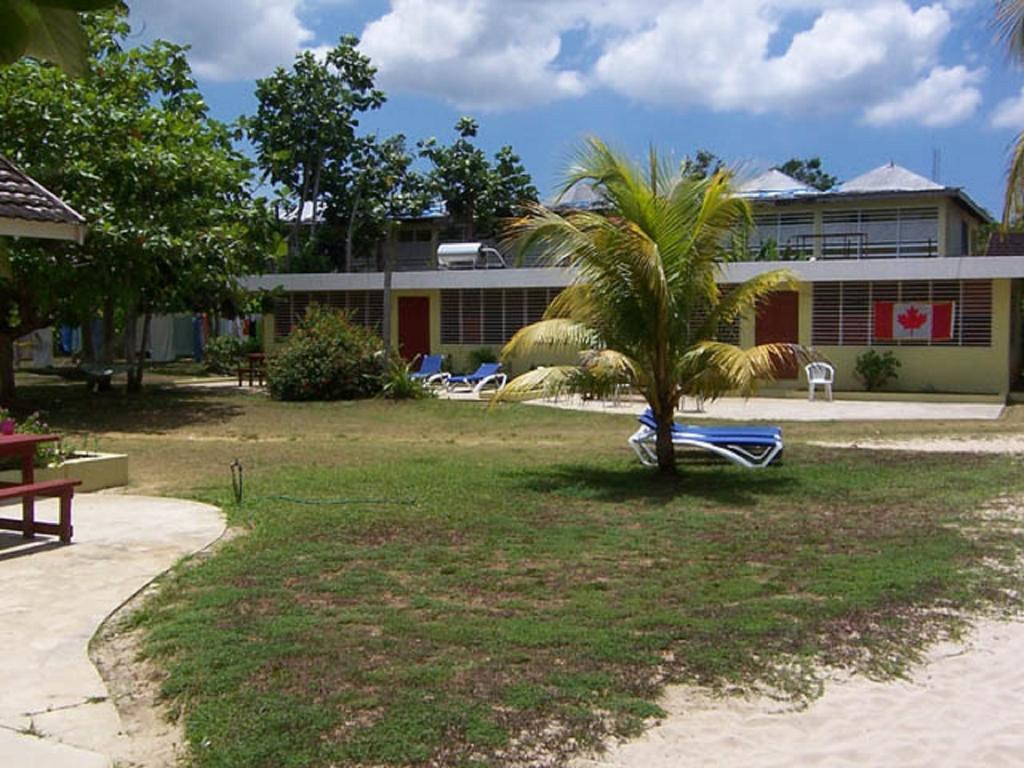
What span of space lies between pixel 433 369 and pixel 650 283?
17122mm

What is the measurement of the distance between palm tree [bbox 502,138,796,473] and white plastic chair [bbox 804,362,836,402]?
1190 cm

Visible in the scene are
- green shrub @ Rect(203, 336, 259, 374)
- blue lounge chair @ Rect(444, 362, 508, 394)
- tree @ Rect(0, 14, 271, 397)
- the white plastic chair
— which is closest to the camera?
tree @ Rect(0, 14, 271, 397)

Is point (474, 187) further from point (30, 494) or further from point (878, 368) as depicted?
point (30, 494)

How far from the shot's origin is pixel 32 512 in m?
8.39

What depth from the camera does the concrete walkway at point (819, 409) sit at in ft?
63.9


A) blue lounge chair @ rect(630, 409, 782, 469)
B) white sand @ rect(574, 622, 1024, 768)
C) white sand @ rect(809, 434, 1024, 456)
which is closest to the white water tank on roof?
white sand @ rect(809, 434, 1024, 456)

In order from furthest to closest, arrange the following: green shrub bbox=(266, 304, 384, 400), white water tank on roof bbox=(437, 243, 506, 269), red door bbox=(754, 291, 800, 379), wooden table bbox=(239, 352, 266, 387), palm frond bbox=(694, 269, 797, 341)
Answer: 1. white water tank on roof bbox=(437, 243, 506, 269)
2. wooden table bbox=(239, 352, 266, 387)
3. red door bbox=(754, 291, 800, 379)
4. green shrub bbox=(266, 304, 384, 400)
5. palm frond bbox=(694, 269, 797, 341)

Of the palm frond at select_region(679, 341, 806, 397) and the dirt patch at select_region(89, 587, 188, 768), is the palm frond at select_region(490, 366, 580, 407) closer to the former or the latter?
the palm frond at select_region(679, 341, 806, 397)

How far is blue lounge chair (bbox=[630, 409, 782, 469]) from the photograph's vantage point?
12.8 m

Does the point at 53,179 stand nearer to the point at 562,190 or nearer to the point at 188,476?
the point at 188,476

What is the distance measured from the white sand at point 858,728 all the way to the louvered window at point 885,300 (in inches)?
793

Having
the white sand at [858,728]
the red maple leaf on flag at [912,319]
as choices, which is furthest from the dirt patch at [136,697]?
the red maple leaf on flag at [912,319]

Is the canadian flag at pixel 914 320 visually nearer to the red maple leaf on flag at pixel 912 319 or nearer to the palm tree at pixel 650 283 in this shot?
the red maple leaf on flag at pixel 912 319

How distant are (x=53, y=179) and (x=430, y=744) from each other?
661 inches
